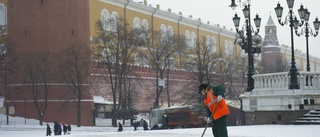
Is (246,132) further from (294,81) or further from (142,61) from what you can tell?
(142,61)

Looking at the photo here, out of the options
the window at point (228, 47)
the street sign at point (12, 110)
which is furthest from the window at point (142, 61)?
the window at point (228, 47)

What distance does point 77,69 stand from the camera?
45.0 m

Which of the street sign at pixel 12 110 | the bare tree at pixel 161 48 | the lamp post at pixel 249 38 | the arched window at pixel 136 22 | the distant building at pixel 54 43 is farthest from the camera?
the arched window at pixel 136 22

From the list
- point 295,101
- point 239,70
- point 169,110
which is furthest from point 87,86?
point 295,101

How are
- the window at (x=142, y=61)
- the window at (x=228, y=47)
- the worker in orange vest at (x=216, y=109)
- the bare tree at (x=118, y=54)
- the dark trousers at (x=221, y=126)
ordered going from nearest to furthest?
1. the worker in orange vest at (x=216, y=109)
2. the dark trousers at (x=221, y=126)
3. the bare tree at (x=118, y=54)
4. the window at (x=142, y=61)
5. the window at (x=228, y=47)

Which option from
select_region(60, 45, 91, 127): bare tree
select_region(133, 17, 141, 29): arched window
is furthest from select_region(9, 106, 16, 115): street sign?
select_region(133, 17, 141, 29): arched window

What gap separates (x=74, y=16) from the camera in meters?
47.8

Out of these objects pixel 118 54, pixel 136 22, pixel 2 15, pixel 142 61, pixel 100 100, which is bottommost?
pixel 100 100

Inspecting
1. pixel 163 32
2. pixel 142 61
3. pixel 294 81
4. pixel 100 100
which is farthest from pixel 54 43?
pixel 294 81

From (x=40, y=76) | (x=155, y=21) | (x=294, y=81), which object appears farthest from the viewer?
(x=155, y=21)

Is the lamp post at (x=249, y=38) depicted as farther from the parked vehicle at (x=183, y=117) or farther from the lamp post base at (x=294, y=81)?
the parked vehicle at (x=183, y=117)

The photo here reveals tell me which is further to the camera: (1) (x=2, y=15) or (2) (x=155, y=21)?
(2) (x=155, y=21)

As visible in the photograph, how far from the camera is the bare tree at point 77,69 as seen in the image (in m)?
44.4

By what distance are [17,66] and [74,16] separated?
21.6 ft
